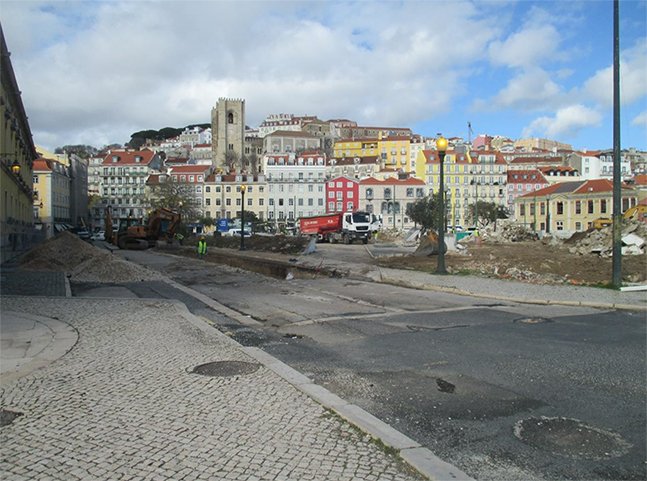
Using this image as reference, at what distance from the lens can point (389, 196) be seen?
401 ft

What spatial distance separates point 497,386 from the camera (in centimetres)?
609

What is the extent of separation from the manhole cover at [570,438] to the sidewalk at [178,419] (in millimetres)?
1127

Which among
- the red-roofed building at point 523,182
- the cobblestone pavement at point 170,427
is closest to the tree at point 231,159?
the red-roofed building at point 523,182

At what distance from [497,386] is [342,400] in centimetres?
190

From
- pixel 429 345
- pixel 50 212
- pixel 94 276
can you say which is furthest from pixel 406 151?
pixel 429 345

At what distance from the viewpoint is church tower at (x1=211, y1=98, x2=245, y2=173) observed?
171 m

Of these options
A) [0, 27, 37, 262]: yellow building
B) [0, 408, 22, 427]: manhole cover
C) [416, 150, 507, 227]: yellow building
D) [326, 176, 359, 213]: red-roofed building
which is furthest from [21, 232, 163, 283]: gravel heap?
[416, 150, 507, 227]: yellow building

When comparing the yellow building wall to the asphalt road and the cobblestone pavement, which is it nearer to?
the asphalt road

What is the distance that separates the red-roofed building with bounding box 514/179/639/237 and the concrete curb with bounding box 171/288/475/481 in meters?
79.8

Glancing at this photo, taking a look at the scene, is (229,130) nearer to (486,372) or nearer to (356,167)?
(356,167)

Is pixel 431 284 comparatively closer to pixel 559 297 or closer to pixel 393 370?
pixel 559 297

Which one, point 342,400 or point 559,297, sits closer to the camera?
point 342,400

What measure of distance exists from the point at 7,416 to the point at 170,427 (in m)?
1.66

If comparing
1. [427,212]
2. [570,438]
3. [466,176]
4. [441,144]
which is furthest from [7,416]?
[466,176]
